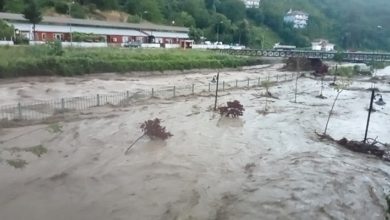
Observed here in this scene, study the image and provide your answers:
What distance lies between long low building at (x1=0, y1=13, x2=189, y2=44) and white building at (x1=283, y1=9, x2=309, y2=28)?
94.4 metres

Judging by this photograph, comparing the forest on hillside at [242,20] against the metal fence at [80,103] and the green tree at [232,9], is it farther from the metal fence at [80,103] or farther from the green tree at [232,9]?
the metal fence at [80,103]

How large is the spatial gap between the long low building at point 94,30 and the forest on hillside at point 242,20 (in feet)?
27.2

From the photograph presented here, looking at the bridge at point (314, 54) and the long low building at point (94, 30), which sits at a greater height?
the long low building at point (94, 30)

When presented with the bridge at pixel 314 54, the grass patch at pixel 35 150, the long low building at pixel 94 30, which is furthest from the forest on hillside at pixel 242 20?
the grass patch at pixel 35 150

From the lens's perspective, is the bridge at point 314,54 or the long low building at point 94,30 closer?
the long low building at point 94,30

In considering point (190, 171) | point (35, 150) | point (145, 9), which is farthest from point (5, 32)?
point (145, 9)

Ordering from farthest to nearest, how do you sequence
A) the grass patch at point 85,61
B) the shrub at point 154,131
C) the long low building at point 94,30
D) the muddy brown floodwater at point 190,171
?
the long low building at point 94,30 → the grass patch at point 85,61 → the shrub at point 154,131 → the muddy brown floodwater at point 190,171

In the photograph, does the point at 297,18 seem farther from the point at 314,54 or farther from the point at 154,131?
the point at 154,131

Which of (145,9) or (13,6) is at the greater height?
(145,9)

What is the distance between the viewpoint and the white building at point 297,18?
17973 centimetres

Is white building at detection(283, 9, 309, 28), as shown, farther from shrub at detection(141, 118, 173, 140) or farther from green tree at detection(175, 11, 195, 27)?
shrub at detection(141, 118, 173, 140)

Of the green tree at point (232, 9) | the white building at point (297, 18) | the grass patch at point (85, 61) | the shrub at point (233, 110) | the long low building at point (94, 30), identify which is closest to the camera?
the shrub at point (233, 110)

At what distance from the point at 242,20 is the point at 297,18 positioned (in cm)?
5425

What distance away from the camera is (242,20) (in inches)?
5477
